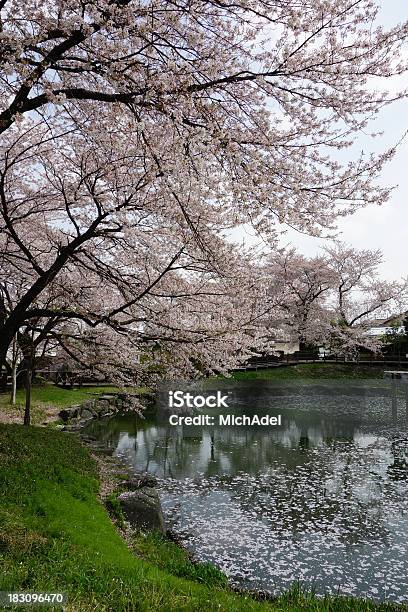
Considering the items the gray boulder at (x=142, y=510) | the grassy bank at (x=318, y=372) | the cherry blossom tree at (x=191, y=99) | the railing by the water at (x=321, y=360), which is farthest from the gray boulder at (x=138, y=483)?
the railing by the water at (x=321, y=360)

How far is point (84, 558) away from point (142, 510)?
314 cm

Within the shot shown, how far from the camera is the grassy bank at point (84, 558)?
3.80m

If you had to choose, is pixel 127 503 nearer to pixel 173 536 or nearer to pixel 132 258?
pixel 173 536

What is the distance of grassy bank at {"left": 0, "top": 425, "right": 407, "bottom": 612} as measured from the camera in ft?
12.5

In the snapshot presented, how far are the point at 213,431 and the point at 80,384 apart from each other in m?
9.91

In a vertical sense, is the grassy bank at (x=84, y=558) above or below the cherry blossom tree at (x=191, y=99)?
below

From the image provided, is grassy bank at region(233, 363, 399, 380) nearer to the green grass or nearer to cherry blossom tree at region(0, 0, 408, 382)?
the green grass

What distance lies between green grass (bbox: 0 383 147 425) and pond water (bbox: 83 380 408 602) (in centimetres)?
181

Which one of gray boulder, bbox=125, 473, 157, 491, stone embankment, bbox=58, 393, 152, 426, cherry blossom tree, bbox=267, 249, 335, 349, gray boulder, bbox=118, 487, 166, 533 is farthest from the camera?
cherry blossom tree, bbox=267, 249, 335, 349

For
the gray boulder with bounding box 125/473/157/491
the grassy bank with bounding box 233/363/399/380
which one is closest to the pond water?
the gray boulder with bounding box 125/473/157/491

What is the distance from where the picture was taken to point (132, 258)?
8.54 m

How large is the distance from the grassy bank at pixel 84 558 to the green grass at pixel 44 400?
7447mm

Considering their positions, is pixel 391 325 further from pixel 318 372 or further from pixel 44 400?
pixel 44 400

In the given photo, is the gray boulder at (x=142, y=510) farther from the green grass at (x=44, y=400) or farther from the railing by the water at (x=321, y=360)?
the railing by the water at (x=321, y=360)
